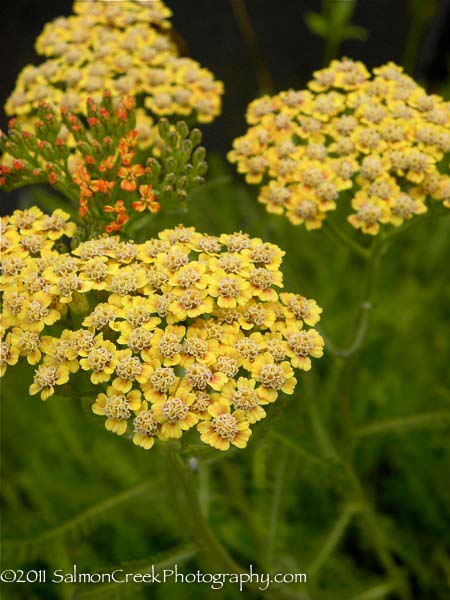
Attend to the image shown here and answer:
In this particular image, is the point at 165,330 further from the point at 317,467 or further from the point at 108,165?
the point at 317,467

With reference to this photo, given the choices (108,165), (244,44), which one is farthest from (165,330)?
(244,44)

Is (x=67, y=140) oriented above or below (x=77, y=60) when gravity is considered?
below

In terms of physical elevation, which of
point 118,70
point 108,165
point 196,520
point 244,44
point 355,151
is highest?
point 244,44

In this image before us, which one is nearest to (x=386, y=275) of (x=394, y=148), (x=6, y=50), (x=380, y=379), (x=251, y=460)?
(x=380, y=379)

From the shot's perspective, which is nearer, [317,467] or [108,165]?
[108,165]

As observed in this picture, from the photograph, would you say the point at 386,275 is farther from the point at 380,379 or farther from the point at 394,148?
the point at 394,148

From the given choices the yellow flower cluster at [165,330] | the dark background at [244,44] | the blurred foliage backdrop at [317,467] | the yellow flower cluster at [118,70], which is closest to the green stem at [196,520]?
the yellow flower cluster at [165,330]

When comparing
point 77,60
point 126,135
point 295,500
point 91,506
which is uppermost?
point 77,60
